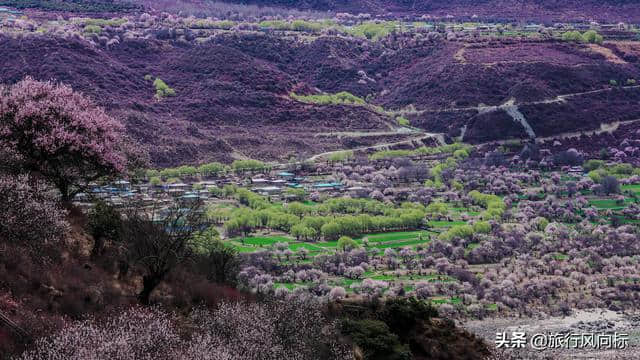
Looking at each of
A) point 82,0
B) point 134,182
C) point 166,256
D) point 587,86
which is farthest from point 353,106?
point 166,256

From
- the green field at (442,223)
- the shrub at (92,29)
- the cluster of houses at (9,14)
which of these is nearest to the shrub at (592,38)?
the shrub at (92,29)

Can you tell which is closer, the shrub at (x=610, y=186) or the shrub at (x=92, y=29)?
the shrub at (x=610, y=186)

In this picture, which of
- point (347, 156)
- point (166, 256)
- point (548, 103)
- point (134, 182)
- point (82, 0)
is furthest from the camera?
point (82, 0)

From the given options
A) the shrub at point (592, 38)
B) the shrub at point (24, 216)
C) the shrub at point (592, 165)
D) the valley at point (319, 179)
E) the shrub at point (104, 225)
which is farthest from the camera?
the shrub at point (592, 38)

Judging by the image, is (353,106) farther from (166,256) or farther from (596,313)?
(166,256)

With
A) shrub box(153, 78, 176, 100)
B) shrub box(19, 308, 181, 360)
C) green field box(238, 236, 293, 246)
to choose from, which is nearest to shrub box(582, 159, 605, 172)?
green field box(238, 236, 293, 246)

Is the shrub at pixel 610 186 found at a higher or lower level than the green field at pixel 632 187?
higher

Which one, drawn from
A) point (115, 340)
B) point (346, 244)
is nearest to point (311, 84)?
point (346, 244)

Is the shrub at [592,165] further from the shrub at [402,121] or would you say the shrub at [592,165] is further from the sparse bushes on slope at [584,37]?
the sparse bushes on slope at [584,37]

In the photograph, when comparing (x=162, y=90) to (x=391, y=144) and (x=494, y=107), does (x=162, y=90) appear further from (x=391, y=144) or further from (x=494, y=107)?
(x=494, y=107)

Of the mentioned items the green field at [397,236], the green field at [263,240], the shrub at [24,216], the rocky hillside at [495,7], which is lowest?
the green field at [397,236]

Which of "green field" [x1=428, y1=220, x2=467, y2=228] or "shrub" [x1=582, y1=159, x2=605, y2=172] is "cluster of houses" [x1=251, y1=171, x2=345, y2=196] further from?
"shrub" [x1=582, y1=159, x2=605, y2=172]
